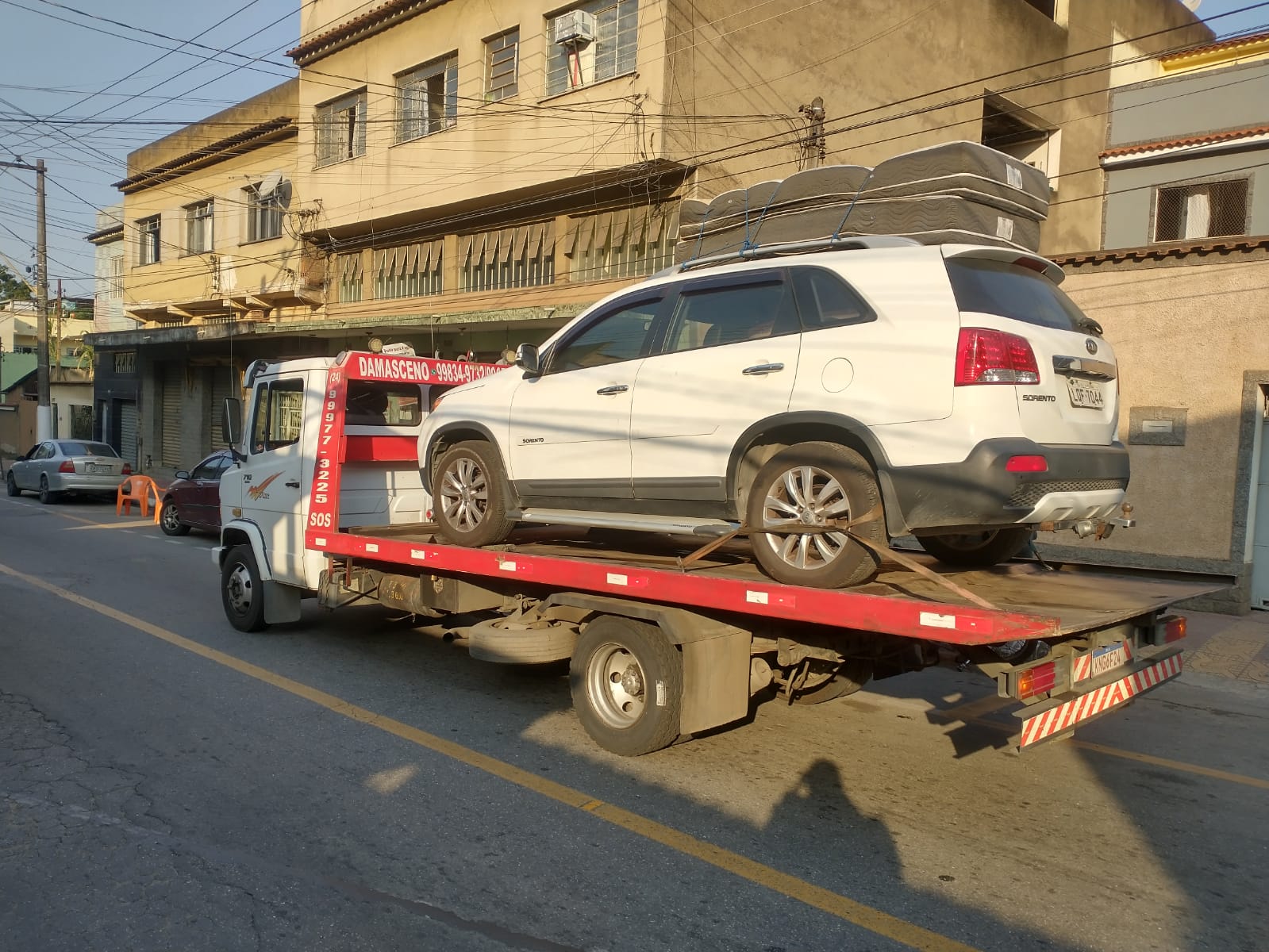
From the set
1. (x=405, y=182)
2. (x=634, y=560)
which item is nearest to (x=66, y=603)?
(x=634, y=560)

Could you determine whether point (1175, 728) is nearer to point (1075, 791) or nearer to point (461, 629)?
point (1075, 791)

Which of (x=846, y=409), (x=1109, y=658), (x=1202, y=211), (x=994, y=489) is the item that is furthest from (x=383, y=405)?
(x=1202, y=211)

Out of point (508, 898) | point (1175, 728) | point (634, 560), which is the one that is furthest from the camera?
point (1175, 728)

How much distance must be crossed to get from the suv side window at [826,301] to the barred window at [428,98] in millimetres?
15541

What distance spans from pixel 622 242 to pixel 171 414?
809 inches

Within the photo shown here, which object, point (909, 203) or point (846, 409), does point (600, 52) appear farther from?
point (846, 409)

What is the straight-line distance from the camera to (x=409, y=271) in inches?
837

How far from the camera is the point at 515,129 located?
17.3 meters

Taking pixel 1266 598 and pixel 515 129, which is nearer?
pixel 1266 598

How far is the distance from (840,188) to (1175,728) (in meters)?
4.37

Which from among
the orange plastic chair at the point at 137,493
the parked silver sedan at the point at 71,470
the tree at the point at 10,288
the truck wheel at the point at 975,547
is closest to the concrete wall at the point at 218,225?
the parked silver sedan at the point at 71,470

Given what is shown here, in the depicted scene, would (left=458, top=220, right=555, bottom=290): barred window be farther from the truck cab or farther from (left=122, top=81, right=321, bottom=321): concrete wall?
the truck cab

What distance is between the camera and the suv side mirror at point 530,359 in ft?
21.1

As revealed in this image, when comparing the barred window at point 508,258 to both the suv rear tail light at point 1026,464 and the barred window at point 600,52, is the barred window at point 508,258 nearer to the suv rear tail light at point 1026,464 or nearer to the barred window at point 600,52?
the barred window at point 600,52
